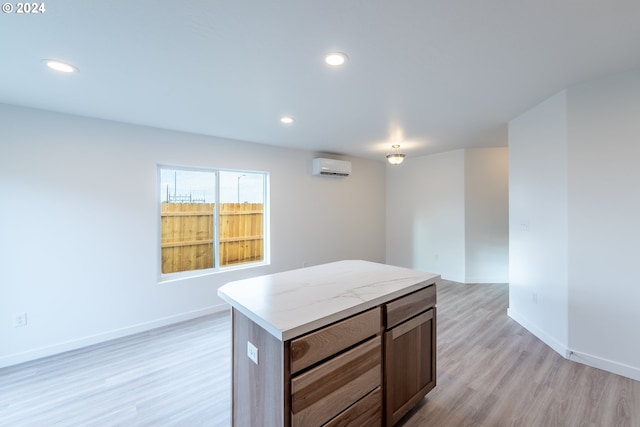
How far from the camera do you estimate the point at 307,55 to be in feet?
5.91

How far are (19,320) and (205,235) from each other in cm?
187

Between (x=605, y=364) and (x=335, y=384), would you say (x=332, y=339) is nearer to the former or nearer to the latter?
(x=335, y=384)

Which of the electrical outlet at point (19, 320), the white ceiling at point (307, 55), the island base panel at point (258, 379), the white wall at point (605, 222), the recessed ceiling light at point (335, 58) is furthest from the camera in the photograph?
the electrical outlet at point (19, 320)

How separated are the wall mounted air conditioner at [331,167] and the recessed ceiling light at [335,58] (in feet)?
8.93

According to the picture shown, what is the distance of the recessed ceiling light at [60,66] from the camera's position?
5.96 ft

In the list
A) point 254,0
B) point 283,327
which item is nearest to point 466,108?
point 254,0

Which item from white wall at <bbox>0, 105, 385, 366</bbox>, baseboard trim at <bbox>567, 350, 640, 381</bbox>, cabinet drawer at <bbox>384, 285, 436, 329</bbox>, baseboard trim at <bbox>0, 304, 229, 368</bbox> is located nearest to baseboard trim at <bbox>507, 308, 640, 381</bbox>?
baseboard trim at <bbox>567, 350, 640, 381</bbox>

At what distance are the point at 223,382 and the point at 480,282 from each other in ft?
14.8

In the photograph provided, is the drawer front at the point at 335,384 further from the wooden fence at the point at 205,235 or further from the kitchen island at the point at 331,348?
the wooden fence at the point at 205,235

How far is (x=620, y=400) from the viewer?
1.92 metres

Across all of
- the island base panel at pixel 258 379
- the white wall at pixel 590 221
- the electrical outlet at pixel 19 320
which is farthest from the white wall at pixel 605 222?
the electrical outlet at pixel 19 320

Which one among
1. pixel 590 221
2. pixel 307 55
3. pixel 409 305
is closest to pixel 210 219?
pixel 307 55

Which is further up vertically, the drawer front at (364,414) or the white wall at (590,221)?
the white wall at (590,221)

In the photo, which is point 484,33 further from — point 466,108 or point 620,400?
point 620,400
